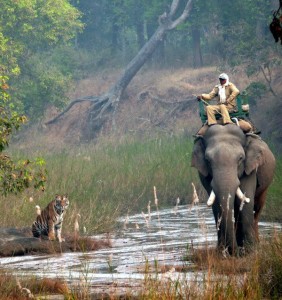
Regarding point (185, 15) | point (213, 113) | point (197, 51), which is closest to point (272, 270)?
point (213, 113)

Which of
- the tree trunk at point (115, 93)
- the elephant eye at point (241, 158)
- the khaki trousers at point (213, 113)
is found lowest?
the elephant eye at point (241, 158)

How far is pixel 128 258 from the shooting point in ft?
45.9

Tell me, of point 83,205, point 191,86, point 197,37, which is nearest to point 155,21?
point 197,37

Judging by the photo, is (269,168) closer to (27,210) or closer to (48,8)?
(27,210)

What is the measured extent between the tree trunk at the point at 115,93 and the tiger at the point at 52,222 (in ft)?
95.4

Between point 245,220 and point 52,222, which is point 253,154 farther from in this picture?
point 52,222

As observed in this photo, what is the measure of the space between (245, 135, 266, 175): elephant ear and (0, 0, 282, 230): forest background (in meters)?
5.75

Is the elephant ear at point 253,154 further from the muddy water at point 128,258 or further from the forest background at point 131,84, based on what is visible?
the forest background at point 131,84

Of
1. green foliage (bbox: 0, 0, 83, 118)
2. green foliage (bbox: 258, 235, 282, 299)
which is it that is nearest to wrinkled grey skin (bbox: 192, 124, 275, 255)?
green foliage (bbox: 258, 235, 282, 299)

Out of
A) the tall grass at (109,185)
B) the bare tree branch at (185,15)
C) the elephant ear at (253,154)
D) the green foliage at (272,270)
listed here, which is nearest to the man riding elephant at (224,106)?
the elephant ear at (253,154)

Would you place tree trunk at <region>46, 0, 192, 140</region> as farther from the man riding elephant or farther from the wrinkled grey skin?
the wrinkled grey skin

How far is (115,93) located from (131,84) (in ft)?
12.1

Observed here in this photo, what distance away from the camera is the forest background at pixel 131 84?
23.7 metres

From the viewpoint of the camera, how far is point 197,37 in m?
49.1
